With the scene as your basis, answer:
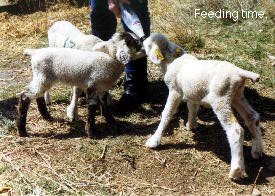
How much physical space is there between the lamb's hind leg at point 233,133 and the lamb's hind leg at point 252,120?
0.25m

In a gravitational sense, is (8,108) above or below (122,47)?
below

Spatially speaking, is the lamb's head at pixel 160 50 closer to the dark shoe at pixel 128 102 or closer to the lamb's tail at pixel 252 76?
the lamb's tail at pixel 252 76

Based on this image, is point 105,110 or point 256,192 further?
point 105,110

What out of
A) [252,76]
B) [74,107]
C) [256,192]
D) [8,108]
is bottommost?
[256,192]

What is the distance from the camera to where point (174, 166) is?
432cm

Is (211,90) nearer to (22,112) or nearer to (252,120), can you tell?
(252,120)

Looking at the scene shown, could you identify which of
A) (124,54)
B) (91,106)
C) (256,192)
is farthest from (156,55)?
(256,192)

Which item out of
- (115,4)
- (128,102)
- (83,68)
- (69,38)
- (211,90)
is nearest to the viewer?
(211,90)

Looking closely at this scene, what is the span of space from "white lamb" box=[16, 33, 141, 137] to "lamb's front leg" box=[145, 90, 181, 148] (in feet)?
1.80

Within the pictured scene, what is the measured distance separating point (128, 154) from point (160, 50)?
1010 mm

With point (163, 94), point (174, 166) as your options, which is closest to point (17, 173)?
point (174, 166)

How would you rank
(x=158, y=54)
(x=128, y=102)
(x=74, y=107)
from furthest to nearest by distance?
(x=128, y=102) < (x=74, y=107) < (x=158, y=54)

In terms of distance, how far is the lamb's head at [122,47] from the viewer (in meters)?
4.55

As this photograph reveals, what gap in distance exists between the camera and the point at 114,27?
5445 millimetres
